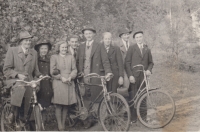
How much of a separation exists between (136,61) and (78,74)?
1127mm

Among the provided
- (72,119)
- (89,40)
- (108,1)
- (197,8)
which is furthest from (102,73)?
(197,8)

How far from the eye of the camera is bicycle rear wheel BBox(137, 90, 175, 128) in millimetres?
4379

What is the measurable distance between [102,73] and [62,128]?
1168mm

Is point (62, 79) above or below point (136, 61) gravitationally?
below

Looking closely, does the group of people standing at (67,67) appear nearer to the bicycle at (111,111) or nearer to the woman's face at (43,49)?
the woman's face at (43,49)

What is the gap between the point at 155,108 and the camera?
4496 mm

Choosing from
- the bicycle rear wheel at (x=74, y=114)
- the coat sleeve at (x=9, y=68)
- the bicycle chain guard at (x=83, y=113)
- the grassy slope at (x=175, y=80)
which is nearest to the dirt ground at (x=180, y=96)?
the grassy slope at (x=175, y=80)

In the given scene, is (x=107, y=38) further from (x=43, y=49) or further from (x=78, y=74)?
(x=43, y=49)


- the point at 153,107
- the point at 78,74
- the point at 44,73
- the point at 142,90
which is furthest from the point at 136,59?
the point at 44,73

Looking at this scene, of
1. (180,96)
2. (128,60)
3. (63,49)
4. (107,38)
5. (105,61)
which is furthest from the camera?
(180,96)

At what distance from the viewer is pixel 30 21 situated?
4.68 metres

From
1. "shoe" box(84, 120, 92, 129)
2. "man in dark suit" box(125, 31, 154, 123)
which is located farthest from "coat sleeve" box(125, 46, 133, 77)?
"shoe" box(84, 120, 92, 129)

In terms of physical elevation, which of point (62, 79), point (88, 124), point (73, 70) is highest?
point (73, 70)

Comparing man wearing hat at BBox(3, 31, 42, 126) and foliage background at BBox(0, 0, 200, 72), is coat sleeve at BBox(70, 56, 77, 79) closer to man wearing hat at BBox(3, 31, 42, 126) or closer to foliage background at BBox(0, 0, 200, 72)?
man wearing hat at BBox(3, 31, 42, 126)
